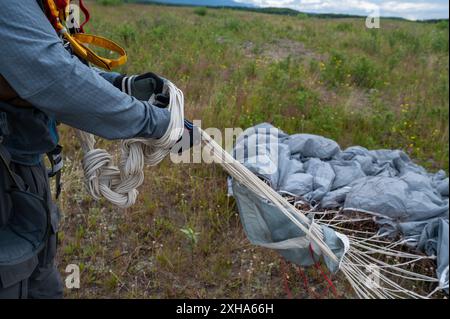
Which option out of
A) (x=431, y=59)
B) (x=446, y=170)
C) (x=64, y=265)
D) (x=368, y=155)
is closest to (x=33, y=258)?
(x=64, y=265)

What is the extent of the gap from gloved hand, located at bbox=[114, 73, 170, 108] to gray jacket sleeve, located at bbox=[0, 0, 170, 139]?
0.37 meters

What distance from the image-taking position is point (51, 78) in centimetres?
121

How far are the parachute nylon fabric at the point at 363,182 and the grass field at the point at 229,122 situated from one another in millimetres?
387

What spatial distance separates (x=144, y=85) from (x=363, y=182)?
2.09 m

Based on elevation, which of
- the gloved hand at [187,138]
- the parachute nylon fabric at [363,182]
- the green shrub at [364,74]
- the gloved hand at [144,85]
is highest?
the gloved hand at [144,85]

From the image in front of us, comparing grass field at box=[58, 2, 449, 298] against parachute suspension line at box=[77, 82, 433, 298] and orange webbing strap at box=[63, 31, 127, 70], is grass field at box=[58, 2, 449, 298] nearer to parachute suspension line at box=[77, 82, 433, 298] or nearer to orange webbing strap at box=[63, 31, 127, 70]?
parachute suspension line at box=[77, 82, 433, 298]

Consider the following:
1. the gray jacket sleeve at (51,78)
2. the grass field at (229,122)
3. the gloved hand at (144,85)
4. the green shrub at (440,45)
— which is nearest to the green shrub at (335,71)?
the grass field at (229,122)

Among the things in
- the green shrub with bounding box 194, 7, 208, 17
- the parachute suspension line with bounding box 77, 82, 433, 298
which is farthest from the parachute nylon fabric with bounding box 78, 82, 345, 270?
the green shrub with bounding box 194, 7, 208, 17

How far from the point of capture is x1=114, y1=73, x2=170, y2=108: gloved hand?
1.75m

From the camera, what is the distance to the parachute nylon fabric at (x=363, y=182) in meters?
2.92

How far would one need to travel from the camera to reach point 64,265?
2.60 m

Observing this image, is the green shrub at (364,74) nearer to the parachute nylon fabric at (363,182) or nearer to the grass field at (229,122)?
the grass field at (229,122)

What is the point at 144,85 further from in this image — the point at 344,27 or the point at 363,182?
the point at 344,27

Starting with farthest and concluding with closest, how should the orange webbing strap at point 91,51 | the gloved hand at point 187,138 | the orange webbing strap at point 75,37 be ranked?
1. the gloved hand at point 187,138
2. the orange webbing strap at point 91,51
3. the orange webbing strap at point 75,37
